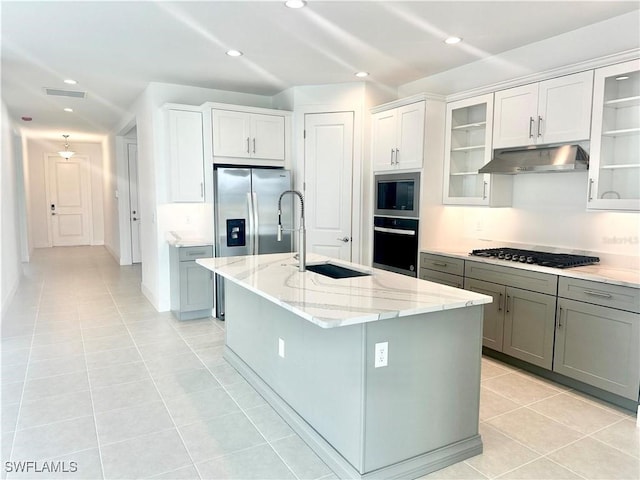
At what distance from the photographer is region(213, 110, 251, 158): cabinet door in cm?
474

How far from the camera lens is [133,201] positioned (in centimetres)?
840

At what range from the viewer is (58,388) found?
315 centimetres

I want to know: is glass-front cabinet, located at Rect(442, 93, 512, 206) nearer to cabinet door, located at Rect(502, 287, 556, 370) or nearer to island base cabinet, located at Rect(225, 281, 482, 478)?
cabinet door, located at Rect(502, 287, 556, 370)

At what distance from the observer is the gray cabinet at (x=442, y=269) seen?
3844mm

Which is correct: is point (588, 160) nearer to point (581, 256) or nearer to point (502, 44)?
point (581, 256)

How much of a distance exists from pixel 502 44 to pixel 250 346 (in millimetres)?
3206

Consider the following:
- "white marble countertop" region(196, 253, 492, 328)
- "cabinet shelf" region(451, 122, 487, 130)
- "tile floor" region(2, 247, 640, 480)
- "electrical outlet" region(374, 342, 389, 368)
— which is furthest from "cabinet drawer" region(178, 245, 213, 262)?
"electrical outlet" region(374, 342, 389, 368)

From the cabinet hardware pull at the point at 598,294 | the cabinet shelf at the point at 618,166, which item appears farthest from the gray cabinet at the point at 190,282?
the cabinet shelf at the point at 618,166

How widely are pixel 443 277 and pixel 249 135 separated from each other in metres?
2.60

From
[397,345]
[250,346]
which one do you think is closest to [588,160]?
[397,345]

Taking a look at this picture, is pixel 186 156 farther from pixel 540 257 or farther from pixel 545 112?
pixel 540 257

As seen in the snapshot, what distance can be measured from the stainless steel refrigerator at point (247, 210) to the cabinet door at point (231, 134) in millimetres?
208

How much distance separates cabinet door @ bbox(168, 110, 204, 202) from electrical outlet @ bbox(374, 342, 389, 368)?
337cm

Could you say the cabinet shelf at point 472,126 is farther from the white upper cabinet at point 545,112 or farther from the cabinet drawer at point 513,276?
the cabinet drawer at point 513,276
